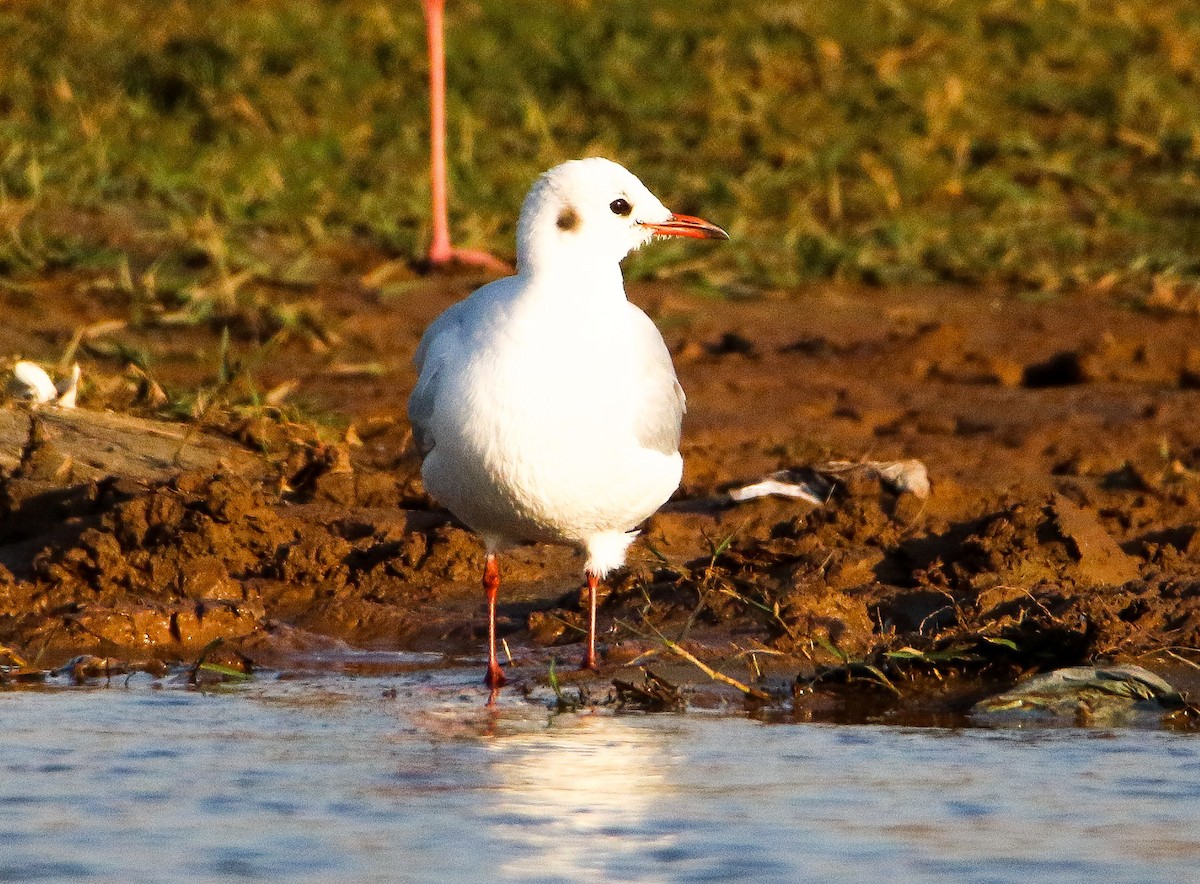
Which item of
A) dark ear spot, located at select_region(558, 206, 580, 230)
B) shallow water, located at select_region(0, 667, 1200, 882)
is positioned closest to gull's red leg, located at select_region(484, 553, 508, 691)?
shallow water, located at select_region(0, 667, 1200, 882)

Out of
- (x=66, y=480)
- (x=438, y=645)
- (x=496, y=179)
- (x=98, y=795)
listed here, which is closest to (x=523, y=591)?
(x=438, y=645)

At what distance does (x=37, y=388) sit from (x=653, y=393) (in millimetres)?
2773

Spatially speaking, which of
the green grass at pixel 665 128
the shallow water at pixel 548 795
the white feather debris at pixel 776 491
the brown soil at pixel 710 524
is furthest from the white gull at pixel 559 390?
the green grass at pixel 665 128

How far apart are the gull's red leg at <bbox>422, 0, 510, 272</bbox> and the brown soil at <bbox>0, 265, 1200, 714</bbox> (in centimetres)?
114

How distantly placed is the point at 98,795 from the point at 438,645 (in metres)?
1.75

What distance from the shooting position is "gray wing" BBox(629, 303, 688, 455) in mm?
6066

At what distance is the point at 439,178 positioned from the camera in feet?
35.7

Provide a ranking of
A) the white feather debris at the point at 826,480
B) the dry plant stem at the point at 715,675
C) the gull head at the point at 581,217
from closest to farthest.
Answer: the dry plant stem at the point at 715,675
the gull head at the point at 581,217
the white feather debris at the point at 826,480

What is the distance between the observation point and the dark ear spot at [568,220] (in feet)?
19.9

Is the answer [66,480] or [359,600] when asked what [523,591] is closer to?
[359,600]

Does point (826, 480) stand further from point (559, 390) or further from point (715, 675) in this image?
point (559, 390)

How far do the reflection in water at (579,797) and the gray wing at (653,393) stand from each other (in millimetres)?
837

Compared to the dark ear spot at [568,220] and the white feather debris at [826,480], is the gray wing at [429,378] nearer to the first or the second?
the dark ear spot at [568,220]

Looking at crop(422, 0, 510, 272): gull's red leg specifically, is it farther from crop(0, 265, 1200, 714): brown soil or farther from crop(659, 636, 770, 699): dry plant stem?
crop(659, 636, 770, 699): dry plant stem
